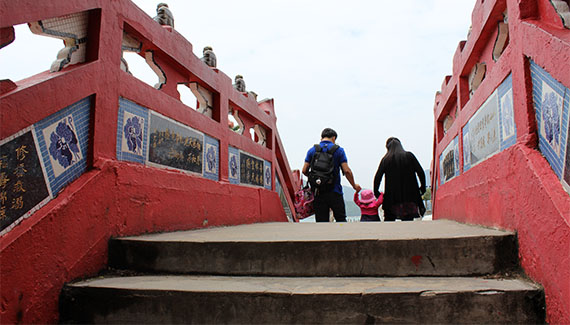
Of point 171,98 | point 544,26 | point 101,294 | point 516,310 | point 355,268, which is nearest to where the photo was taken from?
point 516,310

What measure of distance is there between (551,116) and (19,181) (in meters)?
2.88

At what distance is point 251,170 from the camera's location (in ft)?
19.5

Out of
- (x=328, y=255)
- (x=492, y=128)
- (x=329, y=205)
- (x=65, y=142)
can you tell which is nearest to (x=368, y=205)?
(x=329, y=205)

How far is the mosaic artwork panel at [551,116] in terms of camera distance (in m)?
1.78

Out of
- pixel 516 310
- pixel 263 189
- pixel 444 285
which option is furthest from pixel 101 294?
pixel 263 189

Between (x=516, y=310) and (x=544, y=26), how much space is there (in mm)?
1494

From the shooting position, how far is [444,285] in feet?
6.59

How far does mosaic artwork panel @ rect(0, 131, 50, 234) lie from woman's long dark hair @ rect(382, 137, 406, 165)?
439cm

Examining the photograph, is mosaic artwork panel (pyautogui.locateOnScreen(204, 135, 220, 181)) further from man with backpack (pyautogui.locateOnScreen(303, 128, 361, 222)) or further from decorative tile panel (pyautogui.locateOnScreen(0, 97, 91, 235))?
decorative tile panel (pyautogui.locateOnScreen(0, 97, 91, 235))

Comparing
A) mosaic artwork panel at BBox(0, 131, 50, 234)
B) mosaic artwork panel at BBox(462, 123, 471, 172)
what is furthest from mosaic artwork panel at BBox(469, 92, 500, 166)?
mosaic artwork panel at BBox(0, 131, 50, 234)

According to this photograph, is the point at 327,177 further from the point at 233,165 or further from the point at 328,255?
the point at 328,255

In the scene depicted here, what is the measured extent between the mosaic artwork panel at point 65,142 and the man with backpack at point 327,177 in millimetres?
3285

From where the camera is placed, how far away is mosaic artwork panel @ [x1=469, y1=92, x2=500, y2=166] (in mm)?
2863

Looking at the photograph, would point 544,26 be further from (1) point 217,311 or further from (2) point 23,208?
(2) point 23,208
